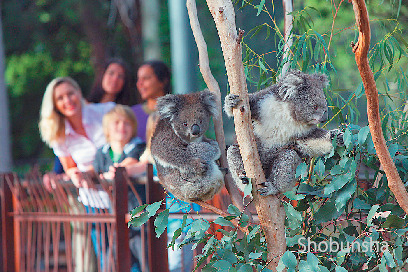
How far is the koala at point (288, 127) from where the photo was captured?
1415 mm

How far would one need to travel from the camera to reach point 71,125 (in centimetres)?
321

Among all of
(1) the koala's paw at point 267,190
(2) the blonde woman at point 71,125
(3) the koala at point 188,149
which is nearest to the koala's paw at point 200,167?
(3) the koala at point 188,149

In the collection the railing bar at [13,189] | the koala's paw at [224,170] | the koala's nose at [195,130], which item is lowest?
the railing bar at [13,189]

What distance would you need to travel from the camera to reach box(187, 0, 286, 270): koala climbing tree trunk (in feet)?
4.14

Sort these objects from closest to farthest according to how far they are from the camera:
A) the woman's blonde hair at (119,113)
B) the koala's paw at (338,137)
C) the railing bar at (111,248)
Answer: the koala's paw at (338,137) < the railing bar at (111,248) < the woman's blonde hair at (119,113)

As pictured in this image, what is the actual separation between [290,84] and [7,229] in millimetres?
2128

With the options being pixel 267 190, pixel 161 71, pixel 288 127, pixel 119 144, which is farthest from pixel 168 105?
pixel 161 71

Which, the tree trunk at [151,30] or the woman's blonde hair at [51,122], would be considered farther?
the tree trunk at [151,30]

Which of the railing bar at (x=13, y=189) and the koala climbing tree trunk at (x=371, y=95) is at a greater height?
the koala climbing tree trunk at (x=371, y=95)

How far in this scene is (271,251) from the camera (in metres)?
1.32

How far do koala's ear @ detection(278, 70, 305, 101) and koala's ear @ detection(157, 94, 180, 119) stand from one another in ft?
1.61

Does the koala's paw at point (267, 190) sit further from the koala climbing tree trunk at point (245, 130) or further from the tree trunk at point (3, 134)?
the tree trunk at point (3, 134)

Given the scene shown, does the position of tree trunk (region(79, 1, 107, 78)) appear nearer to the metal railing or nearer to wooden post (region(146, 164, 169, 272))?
the metal railing

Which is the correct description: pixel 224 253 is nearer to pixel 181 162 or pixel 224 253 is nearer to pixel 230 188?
pixel 230 188
